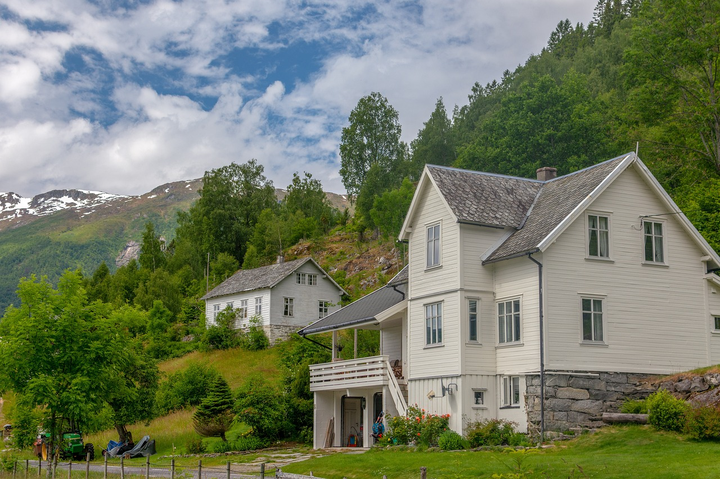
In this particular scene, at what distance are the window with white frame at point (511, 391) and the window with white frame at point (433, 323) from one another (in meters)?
3.00

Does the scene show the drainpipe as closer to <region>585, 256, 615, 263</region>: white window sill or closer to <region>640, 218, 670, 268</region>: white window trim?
<region>585, 256, 615, 263</region>: white window sill

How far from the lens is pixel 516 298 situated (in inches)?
1198

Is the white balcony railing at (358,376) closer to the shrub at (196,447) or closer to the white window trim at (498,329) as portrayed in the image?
the white window trim at (498,329)

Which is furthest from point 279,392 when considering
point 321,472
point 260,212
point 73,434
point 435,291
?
point 260,212

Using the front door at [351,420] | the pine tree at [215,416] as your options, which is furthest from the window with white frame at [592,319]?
the pine tree at [215,416]

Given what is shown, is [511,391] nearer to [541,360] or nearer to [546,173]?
[541,360]

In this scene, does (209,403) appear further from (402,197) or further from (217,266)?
(217,266)

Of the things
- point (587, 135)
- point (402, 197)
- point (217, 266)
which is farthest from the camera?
point (217, 266)

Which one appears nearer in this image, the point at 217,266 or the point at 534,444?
the point at 534,444

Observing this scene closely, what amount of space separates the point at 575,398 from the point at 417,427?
6018 mm

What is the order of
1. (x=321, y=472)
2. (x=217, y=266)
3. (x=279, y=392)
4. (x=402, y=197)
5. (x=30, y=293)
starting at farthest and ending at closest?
(x=217, y=266)
(x=402, y=197)
(x=279, y=392)
(x=30, y=293)
(x=321, y=472)

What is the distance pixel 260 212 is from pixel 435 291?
78.1 m

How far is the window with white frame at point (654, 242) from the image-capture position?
3172 centimetres

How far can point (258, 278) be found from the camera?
2960 inches
